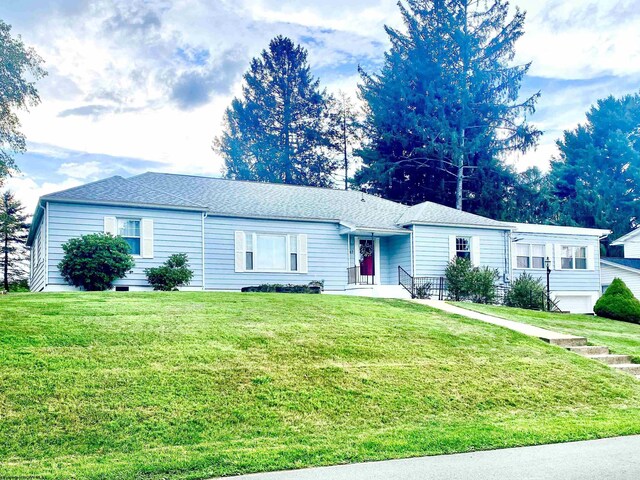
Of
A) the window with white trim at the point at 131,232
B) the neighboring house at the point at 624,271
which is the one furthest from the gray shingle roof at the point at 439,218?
the neighboring house at the point at 624,271

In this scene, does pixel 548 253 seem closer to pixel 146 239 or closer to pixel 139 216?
pixel 146 239

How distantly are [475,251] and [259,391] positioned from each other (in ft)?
57.5

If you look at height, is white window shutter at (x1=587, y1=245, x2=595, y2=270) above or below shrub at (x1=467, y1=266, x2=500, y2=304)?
above

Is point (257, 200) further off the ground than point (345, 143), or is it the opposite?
point (345, 143)

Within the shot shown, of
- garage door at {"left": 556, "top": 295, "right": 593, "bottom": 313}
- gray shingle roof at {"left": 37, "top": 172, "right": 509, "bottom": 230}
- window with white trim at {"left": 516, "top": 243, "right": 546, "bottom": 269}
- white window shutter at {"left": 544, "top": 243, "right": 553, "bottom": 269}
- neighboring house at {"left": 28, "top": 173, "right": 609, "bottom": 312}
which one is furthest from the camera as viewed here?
garage door at {"left": 556, "top": 295, "right": 593, "bottom": 313}

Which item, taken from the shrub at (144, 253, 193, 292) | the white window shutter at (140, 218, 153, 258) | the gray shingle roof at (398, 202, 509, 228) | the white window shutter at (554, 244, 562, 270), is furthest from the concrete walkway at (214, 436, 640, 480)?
the white window shutter at (554, 244, 562, 270)

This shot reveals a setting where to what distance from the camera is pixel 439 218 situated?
79.3 ft

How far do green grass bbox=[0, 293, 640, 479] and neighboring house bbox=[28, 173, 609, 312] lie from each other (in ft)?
22.0

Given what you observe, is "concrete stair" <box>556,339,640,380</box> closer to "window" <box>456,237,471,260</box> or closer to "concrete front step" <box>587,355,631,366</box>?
"concrete front step" <box>587,355,631,366</box>

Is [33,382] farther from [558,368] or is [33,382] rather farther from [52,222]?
[52,222]

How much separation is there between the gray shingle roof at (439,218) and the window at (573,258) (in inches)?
190

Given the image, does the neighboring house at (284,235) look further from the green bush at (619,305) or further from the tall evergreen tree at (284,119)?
the tall evergreen tree at (284,119)

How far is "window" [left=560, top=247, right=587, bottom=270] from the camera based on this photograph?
2797 cm

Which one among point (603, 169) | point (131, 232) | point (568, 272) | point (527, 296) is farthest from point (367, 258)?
point (603, 169)
